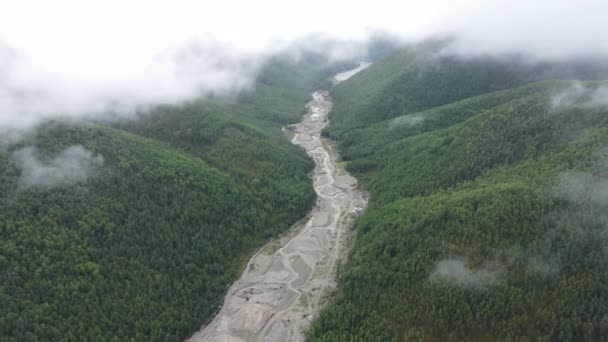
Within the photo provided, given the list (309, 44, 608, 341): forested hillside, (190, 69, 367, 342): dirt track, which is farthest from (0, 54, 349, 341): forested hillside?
(309, 44, 608, 341): forested hillside

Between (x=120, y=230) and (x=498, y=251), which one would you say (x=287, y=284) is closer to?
(x=120, y=230)

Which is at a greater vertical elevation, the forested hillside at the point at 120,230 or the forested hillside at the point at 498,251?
the forested hillside at the point at 120,230

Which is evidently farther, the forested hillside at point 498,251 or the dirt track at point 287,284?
the dirt track at point 287,284

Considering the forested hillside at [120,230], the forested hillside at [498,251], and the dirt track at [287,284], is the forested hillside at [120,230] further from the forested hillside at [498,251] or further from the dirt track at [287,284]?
the forested hillside at [498,251]

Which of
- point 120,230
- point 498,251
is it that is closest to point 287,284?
point 120,230

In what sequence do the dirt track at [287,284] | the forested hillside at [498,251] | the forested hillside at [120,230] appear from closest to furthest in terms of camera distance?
the forested hillside at [498,251] → the forested hillside at [120,230] → the dirt track at [287,284]

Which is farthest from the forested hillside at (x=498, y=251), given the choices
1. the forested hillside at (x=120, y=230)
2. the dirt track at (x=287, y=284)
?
the forested hillside at (x=120, y=230)

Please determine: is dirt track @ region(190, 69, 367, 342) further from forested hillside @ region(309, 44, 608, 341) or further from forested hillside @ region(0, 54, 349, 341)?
forested hillside @ region(309, 44, 608, 341)
